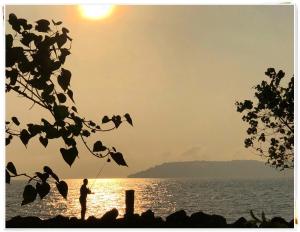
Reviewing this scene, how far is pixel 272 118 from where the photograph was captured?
99.1 inches

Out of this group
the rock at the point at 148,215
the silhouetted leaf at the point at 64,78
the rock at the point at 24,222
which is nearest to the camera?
the silhouetted leaf at the point at 64,78

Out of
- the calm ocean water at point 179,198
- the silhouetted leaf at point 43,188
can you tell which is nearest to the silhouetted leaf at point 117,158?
the silhouetted leaf at point 43,188

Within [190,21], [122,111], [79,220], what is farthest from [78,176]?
[190,21]

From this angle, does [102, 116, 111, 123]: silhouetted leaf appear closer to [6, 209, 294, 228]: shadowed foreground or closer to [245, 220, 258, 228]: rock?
[6, 209, 294, 228]: shadowed foreground

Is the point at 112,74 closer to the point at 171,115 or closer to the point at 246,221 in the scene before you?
the point at 171,115

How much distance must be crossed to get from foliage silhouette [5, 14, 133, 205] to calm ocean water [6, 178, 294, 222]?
0.55 metres

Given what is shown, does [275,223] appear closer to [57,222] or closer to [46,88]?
[57,222]

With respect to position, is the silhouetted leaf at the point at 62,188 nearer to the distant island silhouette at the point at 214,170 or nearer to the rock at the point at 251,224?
the distant island silhouette at the point at 214,170

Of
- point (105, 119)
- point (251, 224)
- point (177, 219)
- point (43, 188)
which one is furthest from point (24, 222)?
point (251, 224)

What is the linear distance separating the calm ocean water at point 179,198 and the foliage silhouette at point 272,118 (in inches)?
6.5

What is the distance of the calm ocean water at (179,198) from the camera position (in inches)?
82.4

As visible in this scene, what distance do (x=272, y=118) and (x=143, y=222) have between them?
100 cm

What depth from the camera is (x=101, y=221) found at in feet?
6.99

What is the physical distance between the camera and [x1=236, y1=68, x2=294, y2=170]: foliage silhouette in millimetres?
2330
